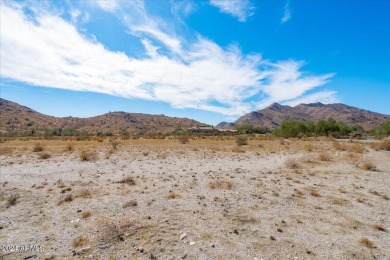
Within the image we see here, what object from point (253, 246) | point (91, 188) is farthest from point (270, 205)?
point (91, 188)

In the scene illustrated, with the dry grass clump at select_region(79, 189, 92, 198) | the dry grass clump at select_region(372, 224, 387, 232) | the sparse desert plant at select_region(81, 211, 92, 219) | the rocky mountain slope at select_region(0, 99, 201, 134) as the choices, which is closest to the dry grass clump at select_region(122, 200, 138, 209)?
the sparse desert plant at select_region(81, 211, 92, 219)

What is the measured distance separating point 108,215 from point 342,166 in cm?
1754

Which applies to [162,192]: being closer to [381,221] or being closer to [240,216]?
[240,216]

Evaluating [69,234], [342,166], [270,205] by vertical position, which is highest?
[342,166]

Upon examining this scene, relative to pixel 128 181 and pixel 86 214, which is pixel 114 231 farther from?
pixel 128 181

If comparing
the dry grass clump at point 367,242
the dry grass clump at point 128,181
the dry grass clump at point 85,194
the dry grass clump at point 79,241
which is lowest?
the dry grass clump at point 79,241

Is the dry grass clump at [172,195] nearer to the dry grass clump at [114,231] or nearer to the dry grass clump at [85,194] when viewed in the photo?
the dry grass clump at [114,231]

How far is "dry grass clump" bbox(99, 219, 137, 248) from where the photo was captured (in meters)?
7.01

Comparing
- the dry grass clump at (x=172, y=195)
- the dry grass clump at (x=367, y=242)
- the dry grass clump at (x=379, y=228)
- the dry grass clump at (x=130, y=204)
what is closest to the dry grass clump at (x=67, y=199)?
the dry grass clump at (x=130, y=204)

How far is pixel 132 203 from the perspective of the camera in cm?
1007

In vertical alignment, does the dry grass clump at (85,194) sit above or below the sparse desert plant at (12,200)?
above

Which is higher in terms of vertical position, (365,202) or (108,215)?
(365,202)

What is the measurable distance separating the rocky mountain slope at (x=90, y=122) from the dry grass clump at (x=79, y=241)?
4187 inches

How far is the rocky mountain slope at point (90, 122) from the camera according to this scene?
394 feet
